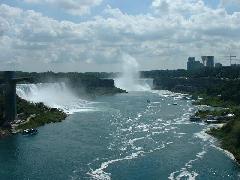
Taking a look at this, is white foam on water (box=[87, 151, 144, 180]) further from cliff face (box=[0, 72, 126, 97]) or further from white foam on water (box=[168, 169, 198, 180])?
cliff face (box=[0, 72, 126, 97])

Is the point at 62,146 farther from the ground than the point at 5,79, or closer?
closer

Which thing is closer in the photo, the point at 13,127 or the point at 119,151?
the point at 119,151

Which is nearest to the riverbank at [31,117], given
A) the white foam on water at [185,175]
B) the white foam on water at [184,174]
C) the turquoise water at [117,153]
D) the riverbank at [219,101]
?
the turquoise water at [117,153]

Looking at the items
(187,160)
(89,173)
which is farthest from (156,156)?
(89,173)

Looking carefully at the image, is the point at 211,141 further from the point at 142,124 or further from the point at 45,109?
the point at 45,109

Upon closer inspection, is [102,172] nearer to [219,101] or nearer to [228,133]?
[228,133]

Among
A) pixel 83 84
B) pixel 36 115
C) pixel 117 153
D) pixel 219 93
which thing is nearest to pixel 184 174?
pixel 117 153

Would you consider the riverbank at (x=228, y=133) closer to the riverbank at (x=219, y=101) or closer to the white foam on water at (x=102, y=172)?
the riverbank at (x=219, y=101)
